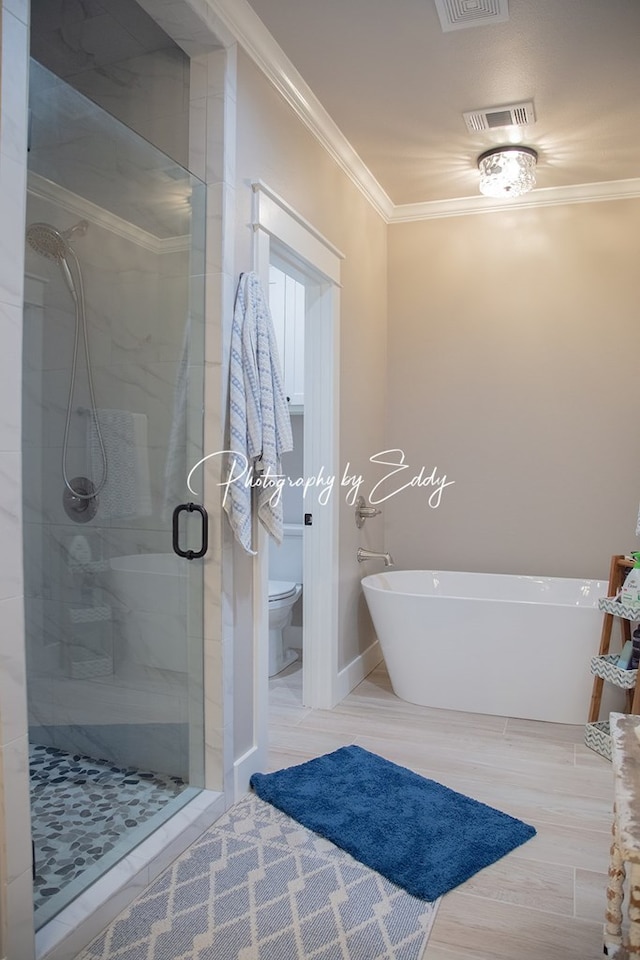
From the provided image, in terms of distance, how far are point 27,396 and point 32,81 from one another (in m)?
0.80

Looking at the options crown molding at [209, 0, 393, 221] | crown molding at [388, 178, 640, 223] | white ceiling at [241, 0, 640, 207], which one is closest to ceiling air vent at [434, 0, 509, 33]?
white ceiling at [241, 0, 640, 207]

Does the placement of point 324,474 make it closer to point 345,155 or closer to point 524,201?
point 345,155

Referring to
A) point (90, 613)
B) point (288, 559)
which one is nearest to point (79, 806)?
point (90, 613)

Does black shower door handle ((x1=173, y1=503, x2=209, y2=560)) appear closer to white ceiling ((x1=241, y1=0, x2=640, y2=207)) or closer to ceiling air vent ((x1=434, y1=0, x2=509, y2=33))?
white ceiling ((x1=241, y1=0, x2=640, y2=207))

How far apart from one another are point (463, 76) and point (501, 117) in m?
0.40

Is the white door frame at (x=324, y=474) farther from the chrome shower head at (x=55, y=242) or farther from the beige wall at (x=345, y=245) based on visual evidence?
the chrome shower head at (x=55, y=242)

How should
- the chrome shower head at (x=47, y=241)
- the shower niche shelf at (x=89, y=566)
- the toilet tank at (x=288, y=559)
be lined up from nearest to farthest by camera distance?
1. the chrome shower head at (x=47, y=241)
2. the shower niche shelf at (x=89, y=566)
3. the toilet tank at (x=288, y=559)

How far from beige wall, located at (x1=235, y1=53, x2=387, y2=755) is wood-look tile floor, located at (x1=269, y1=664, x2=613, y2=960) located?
0.42m

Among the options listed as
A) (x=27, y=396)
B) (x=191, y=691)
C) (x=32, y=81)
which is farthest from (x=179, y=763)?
(x=32, y=81)

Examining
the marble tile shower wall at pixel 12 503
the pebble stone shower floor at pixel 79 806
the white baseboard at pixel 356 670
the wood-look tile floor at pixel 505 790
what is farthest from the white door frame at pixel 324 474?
the marble tile shower wall at pixel 12 503

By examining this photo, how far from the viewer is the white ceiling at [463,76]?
2447 millimetres

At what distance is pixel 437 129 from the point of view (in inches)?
130

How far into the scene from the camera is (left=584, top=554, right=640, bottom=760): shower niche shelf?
2.91 metres

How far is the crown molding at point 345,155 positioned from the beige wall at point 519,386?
7 centimetres
